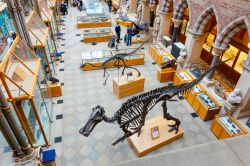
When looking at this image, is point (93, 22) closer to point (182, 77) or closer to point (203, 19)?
point (182, 77)

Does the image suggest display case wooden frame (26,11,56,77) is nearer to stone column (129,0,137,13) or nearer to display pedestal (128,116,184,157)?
display pedestal (128,116,184,157)

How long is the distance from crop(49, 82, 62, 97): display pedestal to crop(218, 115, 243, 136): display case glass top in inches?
324

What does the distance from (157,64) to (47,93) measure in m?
8.00

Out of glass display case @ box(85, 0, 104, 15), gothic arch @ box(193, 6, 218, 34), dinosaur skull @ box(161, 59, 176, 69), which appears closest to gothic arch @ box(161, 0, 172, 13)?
gothic arch @ box(193, 6, 218, 34)

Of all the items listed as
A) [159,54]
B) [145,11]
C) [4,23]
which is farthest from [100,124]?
[145,11]

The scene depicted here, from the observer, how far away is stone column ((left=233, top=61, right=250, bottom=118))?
807 cm

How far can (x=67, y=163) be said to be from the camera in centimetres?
765

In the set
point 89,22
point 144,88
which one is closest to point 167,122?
point 144,88

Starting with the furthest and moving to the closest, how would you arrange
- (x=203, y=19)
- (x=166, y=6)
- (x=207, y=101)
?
(x=166, y=6), (x=203, y=19), (x=207, y=101)

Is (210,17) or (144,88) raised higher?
(210,17)

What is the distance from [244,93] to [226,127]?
164 cm

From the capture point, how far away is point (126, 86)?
10.6m

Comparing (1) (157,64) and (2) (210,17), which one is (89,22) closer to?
(1) (157,64)

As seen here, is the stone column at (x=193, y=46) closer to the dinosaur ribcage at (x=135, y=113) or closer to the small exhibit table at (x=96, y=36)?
the dinosaur ribcage at (x=135, y=113)
